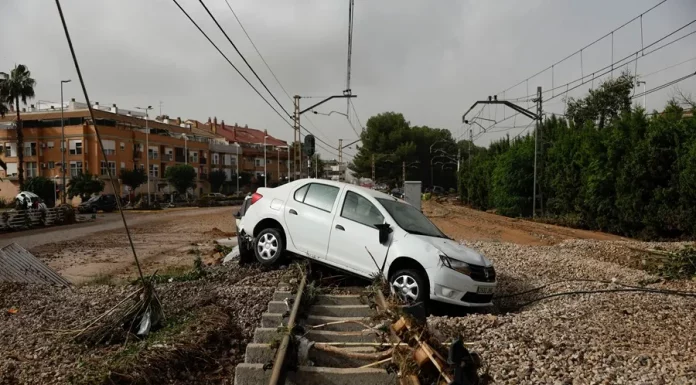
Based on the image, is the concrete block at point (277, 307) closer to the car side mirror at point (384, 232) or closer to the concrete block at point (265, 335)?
the concrete block at point (265, 335)

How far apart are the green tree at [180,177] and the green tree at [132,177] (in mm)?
3932

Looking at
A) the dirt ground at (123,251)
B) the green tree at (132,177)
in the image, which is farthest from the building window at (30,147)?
the dirt ground at (123,251)

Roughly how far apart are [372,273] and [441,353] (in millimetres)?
3664

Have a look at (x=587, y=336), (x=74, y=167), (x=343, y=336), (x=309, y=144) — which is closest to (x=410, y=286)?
(x=343, y=336)

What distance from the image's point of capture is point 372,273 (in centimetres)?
888

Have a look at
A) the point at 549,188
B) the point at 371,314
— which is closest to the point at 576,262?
the point at 371,314

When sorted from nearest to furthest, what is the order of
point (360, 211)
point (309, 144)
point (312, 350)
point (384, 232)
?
1. point (312, 350)
2. point (384, 232)
3. point (360, 211)
4. point (309, 144)

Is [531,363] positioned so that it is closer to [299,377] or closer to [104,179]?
[299,377]

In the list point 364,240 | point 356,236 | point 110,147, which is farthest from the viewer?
point 110,147

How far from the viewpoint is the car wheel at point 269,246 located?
394 inches

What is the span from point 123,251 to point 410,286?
1419cm

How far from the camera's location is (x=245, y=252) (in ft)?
35.7

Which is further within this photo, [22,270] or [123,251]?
[123,251]

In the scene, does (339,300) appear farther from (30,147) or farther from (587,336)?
(30,147)
